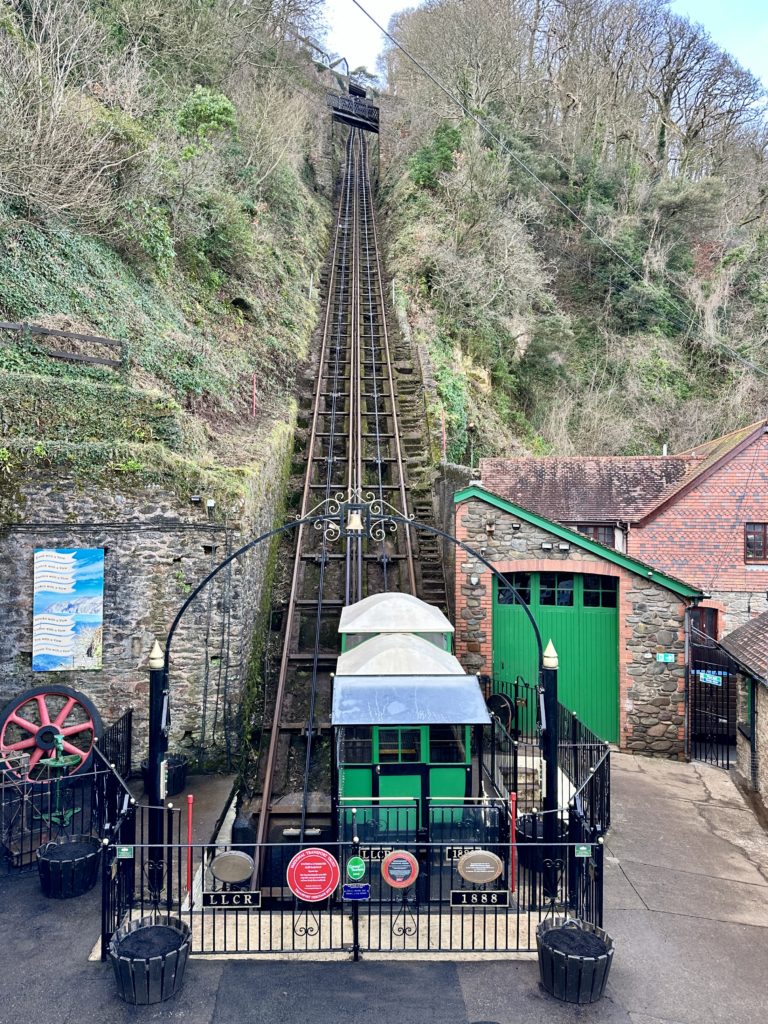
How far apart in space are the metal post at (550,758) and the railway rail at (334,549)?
112 inches

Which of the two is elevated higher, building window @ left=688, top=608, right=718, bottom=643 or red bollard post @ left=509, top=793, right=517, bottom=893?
building window @ left=688, top=608, right=718, bottom=643

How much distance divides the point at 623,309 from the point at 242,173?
55.7 feet

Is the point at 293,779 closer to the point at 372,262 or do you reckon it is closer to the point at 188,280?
the point at 188,280

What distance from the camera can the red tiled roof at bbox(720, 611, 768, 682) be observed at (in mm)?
10570

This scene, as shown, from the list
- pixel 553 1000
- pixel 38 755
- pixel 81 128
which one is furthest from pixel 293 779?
pixel 81 128

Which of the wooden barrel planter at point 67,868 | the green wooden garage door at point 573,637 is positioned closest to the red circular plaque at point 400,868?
the wooden barrel planter at point 67,868

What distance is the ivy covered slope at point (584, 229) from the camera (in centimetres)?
2631

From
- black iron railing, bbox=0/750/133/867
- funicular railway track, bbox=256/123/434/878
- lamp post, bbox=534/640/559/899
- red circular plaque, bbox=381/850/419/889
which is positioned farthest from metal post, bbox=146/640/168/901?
lamp post, bbox=534/640/559/899

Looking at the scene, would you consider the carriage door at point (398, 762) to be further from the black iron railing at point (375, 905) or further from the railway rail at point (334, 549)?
the railway rail at point (334, 549)

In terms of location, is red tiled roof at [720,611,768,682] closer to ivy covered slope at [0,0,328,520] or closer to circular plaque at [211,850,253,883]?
circular plaque at [211,850,253,883]

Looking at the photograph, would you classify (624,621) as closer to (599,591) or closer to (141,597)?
(599,591)

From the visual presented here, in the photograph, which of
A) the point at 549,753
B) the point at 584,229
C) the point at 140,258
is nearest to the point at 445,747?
the point at 549,753

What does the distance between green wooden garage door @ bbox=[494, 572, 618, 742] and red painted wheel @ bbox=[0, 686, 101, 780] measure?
7.19 metres

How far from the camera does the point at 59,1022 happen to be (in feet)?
18.7
